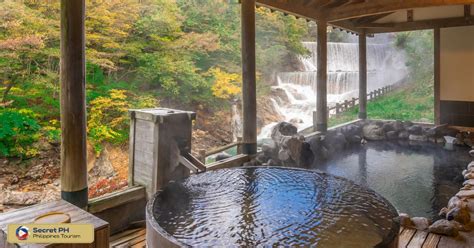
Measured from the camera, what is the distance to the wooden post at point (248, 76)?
5004mm

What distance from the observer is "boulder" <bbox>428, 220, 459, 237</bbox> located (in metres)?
3.09

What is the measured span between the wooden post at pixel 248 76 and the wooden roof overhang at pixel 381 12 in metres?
0.53

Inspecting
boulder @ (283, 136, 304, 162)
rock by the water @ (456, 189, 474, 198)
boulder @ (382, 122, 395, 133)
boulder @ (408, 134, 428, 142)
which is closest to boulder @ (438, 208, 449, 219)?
rock by the water @ (456, 189, 474, 198)

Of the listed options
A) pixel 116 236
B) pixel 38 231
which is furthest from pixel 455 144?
pixel 38 231

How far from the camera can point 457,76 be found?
854 cm

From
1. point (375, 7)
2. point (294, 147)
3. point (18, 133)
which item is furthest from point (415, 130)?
point (18, 133)

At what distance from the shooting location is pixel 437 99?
29.2 ft

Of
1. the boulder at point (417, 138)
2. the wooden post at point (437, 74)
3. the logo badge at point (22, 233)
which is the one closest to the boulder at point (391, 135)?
the boulder at point (417, 138)

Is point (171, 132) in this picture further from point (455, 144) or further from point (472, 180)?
point (455, 144)

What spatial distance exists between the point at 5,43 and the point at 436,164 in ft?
24.1

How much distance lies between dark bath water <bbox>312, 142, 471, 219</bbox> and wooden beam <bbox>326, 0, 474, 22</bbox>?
292 cm

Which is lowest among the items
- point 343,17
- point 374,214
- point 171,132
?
point 374,214

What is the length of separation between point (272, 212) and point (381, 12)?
5607 millimetres

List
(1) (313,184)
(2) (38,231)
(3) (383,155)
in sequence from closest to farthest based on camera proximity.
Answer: (2) (38,231)
(1) (313,184)
(3) (383,155)
